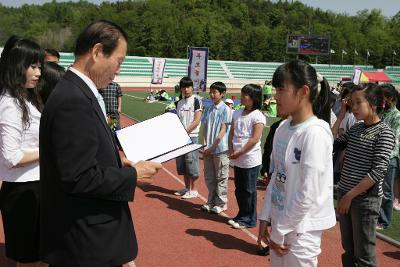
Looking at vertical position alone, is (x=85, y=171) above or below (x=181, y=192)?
above

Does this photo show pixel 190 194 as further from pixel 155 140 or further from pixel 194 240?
pixel 155 140

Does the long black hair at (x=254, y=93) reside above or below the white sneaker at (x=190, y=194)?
above

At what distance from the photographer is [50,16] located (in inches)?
3829

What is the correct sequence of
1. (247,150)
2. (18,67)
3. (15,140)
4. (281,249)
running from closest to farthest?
(281,249), (15,140), (18,67), (247,150)

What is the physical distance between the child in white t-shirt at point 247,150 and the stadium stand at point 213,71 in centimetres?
3752

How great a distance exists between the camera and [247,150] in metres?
5.30

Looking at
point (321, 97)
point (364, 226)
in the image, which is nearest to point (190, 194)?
point (364, 226)

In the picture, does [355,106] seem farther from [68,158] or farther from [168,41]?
[168,41]

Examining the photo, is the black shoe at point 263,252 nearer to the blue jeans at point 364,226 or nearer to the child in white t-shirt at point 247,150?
the child in white t-shirt at point 247,150

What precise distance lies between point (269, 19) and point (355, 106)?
10873 centimetres

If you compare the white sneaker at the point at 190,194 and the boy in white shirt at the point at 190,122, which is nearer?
the boy in white shirt at the point at 190,122

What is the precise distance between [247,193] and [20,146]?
3345 millimetres

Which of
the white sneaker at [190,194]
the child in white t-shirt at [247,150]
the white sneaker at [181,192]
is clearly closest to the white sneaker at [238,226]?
the child in white t-shirt at [247,150]

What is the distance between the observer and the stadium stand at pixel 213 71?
144 feet
